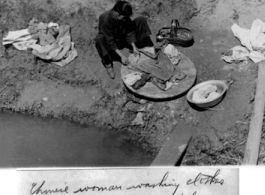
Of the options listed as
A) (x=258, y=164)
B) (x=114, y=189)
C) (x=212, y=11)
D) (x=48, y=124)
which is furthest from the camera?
(x=212, y=11)

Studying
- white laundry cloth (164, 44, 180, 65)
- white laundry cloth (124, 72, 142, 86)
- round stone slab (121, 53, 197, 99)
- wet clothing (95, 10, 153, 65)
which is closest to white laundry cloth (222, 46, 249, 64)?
round stone slab (121, 53, 197, 99)

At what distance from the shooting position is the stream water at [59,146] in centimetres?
552

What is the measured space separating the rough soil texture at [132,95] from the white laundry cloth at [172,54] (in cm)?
40

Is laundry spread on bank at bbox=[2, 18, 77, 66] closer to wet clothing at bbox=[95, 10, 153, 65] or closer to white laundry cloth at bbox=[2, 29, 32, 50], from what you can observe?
white laundry cloth at bbox=[2, 29, 32, 50]

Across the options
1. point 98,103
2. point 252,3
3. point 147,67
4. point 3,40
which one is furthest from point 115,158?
point 252,3

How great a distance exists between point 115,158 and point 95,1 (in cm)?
344

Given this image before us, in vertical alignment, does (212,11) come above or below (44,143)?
above

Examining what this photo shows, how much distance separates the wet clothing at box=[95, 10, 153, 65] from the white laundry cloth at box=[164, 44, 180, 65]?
16.8 inches

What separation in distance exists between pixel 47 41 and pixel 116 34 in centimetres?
131

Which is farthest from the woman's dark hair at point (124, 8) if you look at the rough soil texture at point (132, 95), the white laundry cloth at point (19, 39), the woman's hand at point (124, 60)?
the white laundry cloth at point (19, 39)

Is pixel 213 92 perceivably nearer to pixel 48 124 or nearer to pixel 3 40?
pixel 48 124

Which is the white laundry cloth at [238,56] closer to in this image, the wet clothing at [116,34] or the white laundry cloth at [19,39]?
the wet clothing at [116,34]

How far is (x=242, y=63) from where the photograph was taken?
636 centimetres

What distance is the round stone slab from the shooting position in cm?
587
